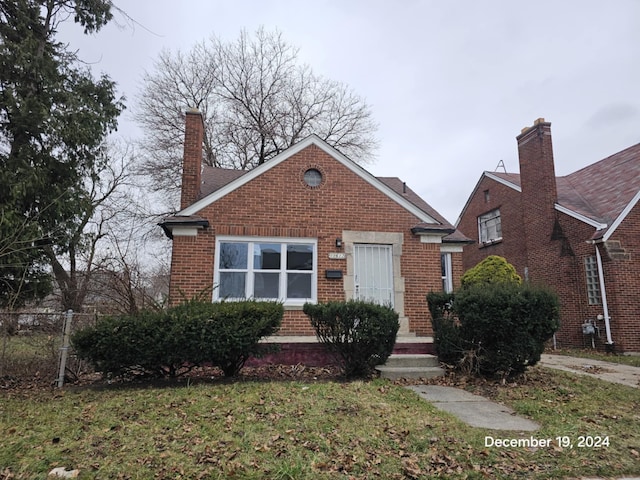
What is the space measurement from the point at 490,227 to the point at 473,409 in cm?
1510

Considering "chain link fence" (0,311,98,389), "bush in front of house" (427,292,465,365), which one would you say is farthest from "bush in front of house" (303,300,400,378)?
"chain link fence" (0,311,98,389)

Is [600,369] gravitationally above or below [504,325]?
below

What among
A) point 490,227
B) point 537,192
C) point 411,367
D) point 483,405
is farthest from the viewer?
point 490,227

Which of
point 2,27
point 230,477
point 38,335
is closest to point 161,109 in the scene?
point 2,27

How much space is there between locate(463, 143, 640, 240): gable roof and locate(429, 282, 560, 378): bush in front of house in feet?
25.2

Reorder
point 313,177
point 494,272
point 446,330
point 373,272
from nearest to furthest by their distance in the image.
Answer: point 446,330
point 373,272
point 313,177
point 494,272

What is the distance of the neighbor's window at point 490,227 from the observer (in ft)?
59.1

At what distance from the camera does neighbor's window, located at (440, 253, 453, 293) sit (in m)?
11.6

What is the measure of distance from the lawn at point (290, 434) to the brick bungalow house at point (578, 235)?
24.8 ft

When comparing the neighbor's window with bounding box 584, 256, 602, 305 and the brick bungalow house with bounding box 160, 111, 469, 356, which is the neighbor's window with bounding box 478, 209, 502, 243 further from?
the brick bungalow house with bounding box 160, 111, 469, 356

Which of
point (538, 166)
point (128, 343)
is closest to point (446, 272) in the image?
point (538, 166)

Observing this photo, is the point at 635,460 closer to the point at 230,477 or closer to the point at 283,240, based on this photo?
the point at 230,477

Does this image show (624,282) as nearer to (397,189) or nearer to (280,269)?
(397,189)

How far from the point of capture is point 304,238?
10.1m
